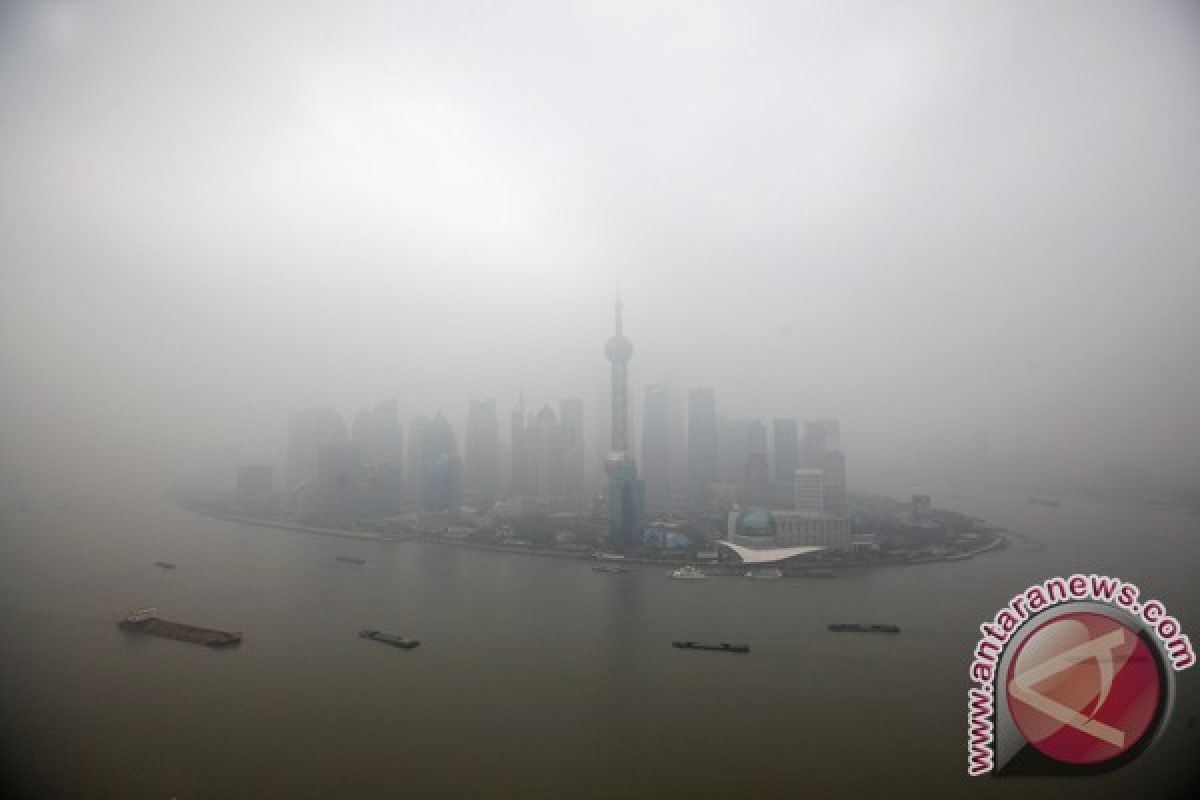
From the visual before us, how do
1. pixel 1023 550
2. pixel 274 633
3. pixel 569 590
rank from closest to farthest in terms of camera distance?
pixel 274 633 < pixel 569 590 < pixel 1023 550

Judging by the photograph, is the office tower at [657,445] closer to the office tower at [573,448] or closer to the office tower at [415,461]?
the office tower at [573,448]

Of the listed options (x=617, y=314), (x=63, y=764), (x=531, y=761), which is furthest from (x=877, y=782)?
(x=617, y=314)

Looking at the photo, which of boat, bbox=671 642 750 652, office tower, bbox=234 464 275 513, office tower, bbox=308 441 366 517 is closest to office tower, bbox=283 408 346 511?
office tower, bbox=308 441 366 517

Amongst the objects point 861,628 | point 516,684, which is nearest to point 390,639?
point 516,684

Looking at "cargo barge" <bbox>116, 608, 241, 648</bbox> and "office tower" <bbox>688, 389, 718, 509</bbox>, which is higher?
"office tower" <bbox>688, 389, 718, 509</bbox>

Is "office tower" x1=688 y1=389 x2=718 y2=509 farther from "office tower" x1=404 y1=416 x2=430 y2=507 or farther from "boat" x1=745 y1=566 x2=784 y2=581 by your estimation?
"office tower" x1=404 y1=416 x2=430 y2=507

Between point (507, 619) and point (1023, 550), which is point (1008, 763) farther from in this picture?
point (1023, 550)
